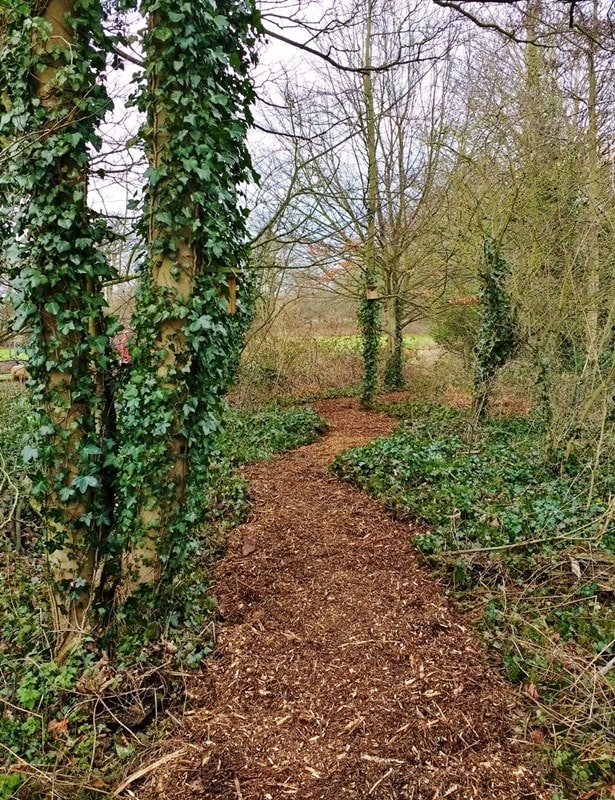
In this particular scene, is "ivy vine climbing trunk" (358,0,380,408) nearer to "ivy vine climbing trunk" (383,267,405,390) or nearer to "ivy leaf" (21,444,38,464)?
"ivy vine climbing trunk" (383,267,405,390)

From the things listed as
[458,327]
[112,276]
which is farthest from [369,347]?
[112,276]

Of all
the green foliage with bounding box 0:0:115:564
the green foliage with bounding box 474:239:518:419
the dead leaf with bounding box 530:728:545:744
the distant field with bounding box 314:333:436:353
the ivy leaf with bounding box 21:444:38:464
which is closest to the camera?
the dead leaf with bounding box 530:728:545:744

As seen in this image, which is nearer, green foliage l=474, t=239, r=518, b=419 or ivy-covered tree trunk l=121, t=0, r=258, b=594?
ivy-covered tree trunk l=121, t=0, r=258, b=594

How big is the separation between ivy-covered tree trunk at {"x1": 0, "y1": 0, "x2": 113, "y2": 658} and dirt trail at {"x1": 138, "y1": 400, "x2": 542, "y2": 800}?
99cm

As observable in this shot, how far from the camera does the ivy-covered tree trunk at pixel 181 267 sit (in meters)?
2.55

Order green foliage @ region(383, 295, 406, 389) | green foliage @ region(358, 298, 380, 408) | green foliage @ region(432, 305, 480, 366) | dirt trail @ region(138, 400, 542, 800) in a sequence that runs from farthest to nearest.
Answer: green foliage @ region(383, 295, 406, 389) → green foliage @ region(432, 305, 480, 366) → green foliage @ region(358, 298, 380, 408) → dirt trail @ region(138, 400, 542, 800)

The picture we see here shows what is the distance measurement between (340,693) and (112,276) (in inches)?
106

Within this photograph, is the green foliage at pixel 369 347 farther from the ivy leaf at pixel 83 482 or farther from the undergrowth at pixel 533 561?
the ivy leaf at pixel 83 482

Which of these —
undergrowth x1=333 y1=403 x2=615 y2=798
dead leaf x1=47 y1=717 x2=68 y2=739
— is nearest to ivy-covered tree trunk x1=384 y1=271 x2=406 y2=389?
undergrowth x1=333 y1=403 x2=615 y2=798

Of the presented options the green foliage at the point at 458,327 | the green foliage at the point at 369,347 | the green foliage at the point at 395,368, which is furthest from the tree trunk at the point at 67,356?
the green foliage at the point at 395,368

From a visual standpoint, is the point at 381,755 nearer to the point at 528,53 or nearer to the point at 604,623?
the point at 604,623

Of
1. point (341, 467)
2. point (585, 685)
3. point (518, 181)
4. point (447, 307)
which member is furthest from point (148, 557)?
point (447, 307)

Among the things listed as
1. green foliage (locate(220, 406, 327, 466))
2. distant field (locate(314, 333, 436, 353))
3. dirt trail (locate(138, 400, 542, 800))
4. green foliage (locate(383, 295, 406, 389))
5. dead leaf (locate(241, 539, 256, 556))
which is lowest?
dirt trail (locate(138, 400, 542, 800))

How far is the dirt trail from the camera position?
2.20m
